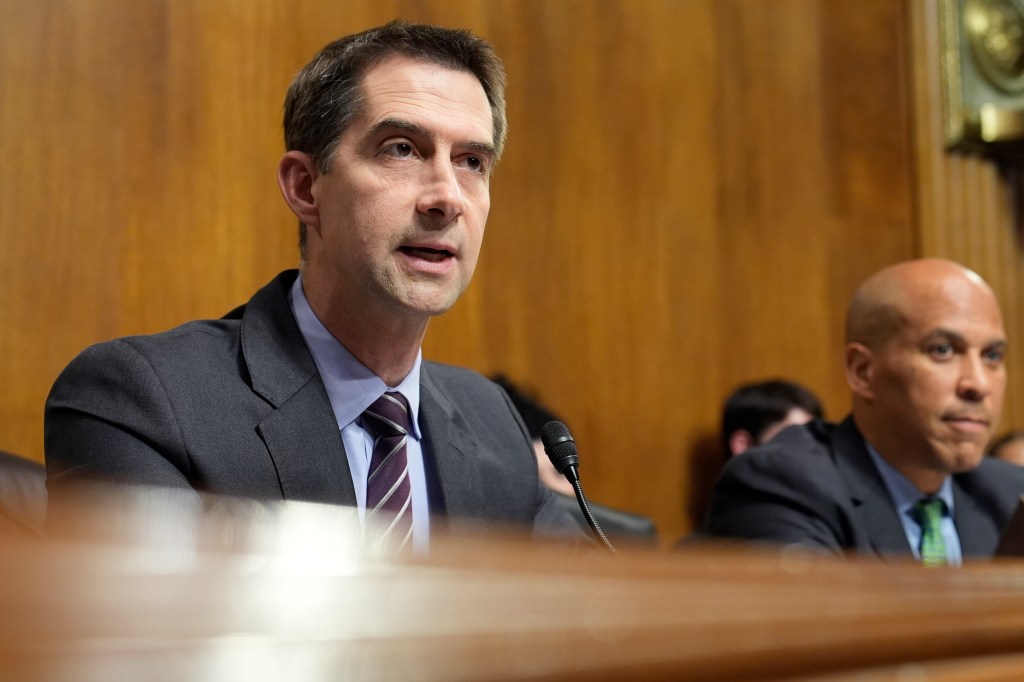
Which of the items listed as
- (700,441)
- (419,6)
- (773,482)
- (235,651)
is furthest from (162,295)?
(235,651)

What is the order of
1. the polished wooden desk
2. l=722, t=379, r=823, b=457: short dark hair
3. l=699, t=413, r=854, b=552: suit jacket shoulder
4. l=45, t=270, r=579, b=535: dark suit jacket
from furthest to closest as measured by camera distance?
l=722, t=379, r=823, b=457: short dark hair → l=699, t=413, r=854, b=552: suit jacket shoulder → l=45, t=270, r=579, b=535: dark suit jacket → the polished wooden desk

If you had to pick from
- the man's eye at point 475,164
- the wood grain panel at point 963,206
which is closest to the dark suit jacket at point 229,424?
the man's eye at point 475,164

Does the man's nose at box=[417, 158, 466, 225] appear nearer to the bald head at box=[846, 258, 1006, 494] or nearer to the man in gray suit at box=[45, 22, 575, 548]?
the man in gray suit at box=[45, 22, 575, 548]

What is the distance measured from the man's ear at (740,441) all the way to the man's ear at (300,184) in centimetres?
261

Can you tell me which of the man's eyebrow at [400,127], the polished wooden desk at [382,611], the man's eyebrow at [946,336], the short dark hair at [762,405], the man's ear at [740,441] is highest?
the man's eyebrow at [400,127]

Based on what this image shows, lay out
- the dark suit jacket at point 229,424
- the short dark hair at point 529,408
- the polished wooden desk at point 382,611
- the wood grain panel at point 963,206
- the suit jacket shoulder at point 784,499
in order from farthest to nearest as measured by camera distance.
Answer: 1. the wood grain panel at point 963,206
2. the short dark hair at point 529,408
3. the suit jacket shoulder at point 784,499
4. the dark suit jacket at point 229,424
5. the polished wooden desk at point 382,611

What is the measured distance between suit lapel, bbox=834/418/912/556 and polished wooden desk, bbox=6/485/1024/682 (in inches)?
82.9

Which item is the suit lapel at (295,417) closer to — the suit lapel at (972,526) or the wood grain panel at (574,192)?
the wood grain panel at (574,192)

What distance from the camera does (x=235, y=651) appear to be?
283 mm

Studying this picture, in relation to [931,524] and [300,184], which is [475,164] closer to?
[300,184]

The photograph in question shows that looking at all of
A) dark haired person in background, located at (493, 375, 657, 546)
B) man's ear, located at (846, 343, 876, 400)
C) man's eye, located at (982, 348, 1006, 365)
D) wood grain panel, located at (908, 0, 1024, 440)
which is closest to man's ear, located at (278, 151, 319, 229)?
dark haired person in background, located at (493, 375, 657, 546)

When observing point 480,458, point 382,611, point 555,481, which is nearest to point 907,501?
point 555,481

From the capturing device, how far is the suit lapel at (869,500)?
242 centimetres

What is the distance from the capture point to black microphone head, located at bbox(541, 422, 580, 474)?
1603 millimetres
